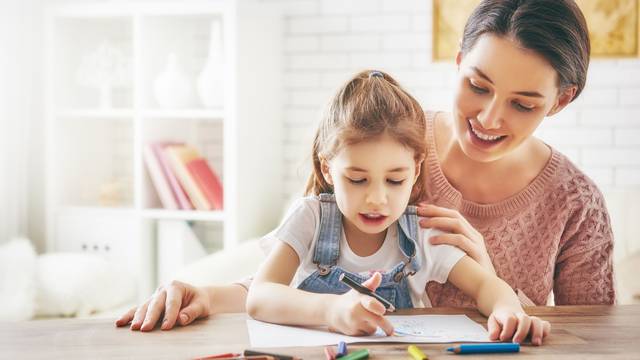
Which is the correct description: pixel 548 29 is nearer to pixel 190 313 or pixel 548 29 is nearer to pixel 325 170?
pixel 325 170

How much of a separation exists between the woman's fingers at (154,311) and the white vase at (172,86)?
223 centimetres

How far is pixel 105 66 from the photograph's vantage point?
A: 3439 mm

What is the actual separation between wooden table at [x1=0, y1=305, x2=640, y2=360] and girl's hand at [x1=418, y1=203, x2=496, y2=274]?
0.14 m

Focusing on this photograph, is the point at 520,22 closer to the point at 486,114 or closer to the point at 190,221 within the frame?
the point at 486,114

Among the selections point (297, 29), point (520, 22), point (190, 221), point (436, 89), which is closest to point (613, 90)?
point (436, 89)

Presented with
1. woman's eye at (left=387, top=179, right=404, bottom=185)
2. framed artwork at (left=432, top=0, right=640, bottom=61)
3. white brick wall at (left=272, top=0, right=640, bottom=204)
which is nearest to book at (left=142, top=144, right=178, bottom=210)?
white brick wall at (left=272, top=0, right=640, bottom=204)

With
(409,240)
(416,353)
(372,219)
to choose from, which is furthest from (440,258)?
(416,353)

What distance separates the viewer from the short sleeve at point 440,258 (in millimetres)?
1297

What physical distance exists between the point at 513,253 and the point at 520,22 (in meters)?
0.49

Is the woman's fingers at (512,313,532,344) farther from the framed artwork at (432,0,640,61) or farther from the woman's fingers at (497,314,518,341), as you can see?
the framed artwork at (432,0,640,61)

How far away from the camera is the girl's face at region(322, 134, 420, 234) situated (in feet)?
3.86

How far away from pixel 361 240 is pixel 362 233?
0.5 inches

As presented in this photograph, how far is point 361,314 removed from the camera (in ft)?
3.35

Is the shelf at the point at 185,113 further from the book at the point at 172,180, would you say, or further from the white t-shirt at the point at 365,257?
the white t-shirt at the point at 365,257
